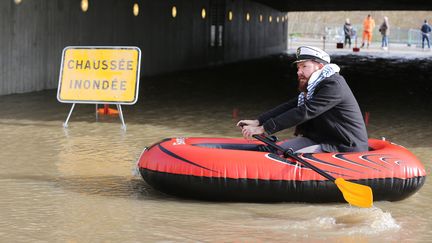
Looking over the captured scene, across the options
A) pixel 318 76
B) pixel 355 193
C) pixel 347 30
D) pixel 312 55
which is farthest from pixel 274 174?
pixel 347 30

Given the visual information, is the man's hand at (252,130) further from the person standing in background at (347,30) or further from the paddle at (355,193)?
the person standing in background at (347,30)

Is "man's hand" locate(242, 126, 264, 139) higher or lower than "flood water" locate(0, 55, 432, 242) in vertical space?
higher

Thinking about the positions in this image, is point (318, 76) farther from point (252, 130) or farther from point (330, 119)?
point (252, 130)

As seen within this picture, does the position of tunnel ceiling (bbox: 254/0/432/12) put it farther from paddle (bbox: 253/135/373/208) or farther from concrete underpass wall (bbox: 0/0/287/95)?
paddle (bbox: 253/135/373/208)

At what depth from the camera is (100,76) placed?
11.3m

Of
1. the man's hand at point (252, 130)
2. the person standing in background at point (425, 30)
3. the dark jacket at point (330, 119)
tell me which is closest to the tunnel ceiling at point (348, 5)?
the person standing in background at point (425, 30)

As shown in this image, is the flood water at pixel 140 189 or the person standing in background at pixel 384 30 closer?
the flood water at pixel 140 189

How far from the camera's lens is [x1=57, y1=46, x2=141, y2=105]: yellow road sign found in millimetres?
11148

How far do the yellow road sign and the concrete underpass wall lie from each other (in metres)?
4.13

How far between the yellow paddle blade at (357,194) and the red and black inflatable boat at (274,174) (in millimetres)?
275

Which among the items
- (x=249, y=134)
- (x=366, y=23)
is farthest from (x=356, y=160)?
(x=366, y=23)

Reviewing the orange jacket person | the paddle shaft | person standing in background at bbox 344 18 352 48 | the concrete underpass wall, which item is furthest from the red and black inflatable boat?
person standing in background at bbox 344 18 352 48

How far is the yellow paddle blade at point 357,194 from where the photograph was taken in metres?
6.00

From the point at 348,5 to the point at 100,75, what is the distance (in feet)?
99.3
